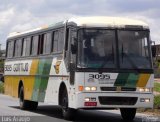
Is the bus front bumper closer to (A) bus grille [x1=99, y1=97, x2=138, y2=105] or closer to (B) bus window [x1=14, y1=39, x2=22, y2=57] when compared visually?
(A) bus grille [x1=99, y1=97, x2=138, y2=105]

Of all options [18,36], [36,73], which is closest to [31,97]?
[36,73]

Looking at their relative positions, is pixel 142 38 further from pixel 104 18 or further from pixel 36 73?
pixel 36 73

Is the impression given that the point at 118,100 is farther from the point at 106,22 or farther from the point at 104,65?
the point at 106,22

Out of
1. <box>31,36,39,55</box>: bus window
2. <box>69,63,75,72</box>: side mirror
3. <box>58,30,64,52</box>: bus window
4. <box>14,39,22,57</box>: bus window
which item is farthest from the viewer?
<box>14,39,22,57</box>: bus window

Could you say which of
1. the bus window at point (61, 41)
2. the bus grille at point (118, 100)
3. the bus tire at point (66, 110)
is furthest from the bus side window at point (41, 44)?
the bus grille at point (118, 100)

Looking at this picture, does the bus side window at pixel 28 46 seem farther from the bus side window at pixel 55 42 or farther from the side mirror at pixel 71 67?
the side mirror at pixel 71 67

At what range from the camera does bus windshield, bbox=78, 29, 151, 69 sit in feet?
54.3

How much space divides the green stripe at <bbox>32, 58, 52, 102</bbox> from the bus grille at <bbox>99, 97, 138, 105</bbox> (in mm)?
3798

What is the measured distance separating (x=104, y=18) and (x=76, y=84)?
2.33 m

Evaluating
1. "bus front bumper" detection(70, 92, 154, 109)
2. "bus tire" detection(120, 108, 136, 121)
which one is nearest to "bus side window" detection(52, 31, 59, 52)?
"bus tire" detection(120, 108, 136, 121)

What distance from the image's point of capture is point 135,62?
1673 centimetres

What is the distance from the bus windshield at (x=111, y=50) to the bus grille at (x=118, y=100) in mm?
919

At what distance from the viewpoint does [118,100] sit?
54.3 ft

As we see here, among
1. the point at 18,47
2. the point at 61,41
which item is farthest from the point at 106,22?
the point at 18,47
